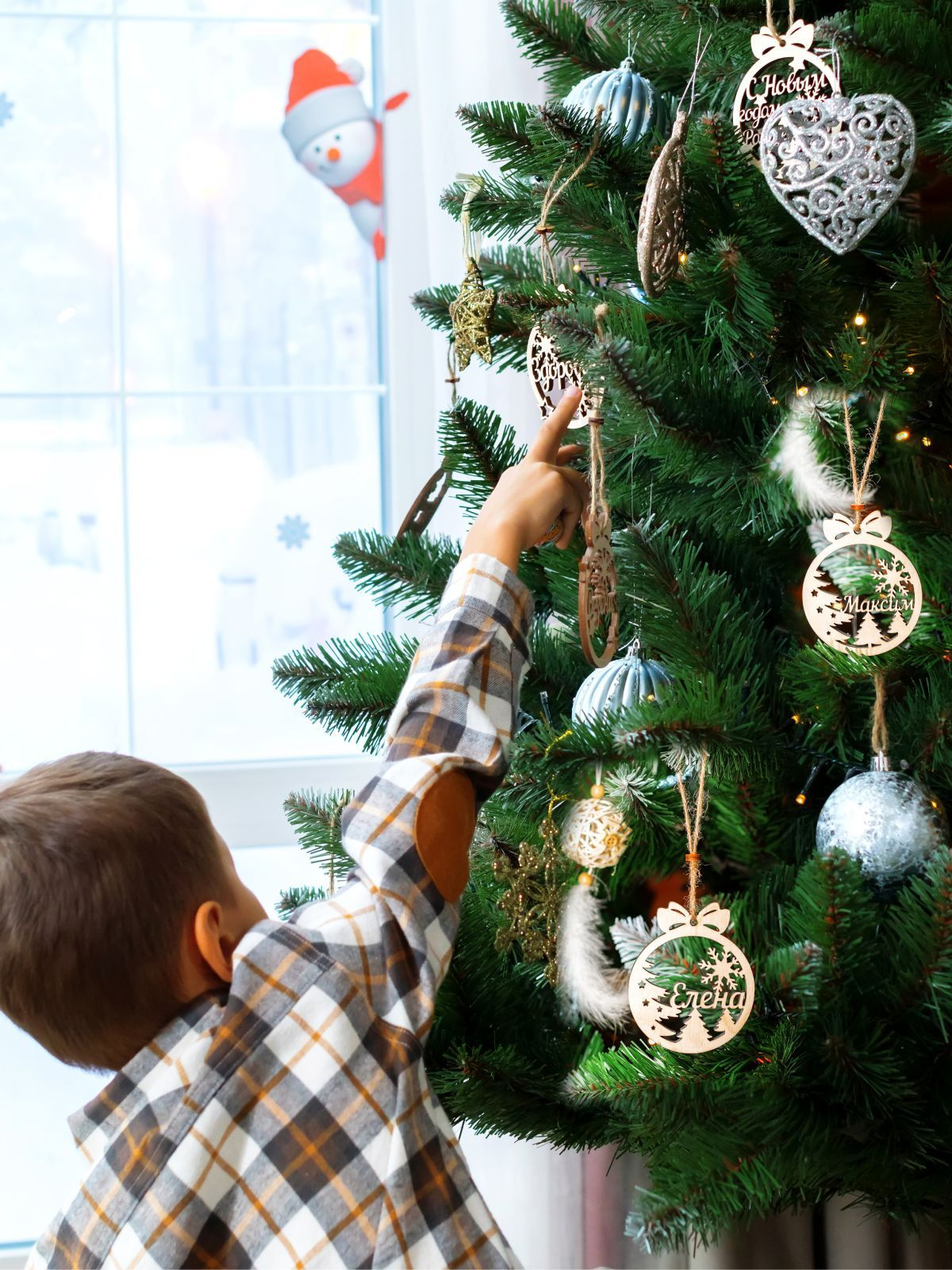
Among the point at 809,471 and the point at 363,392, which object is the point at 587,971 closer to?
the point at 809,471

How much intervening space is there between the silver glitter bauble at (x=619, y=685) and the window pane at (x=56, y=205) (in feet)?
3.17

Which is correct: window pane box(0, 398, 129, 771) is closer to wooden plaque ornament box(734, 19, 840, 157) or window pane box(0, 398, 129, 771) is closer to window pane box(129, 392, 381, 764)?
window pane box(129, 392, 381, 764)

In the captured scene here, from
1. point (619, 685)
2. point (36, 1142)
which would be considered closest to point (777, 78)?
point (619, 685)

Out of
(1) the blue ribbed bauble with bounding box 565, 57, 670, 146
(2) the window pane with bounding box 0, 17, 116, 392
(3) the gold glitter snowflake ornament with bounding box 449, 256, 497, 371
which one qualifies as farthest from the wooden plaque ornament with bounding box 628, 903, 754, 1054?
(2) the window pane with bounding box 0, 17, 116, 392

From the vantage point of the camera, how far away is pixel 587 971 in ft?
2.55

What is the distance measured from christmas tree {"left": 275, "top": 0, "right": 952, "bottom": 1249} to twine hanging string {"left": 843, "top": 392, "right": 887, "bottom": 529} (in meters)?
0.01

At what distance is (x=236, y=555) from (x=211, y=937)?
96 centimetres

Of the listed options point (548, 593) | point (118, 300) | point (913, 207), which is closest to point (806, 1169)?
point (548, 593)

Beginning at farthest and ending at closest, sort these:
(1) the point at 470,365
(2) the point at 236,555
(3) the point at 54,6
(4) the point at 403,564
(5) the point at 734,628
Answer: (2) the point at 236,555, (3) the point at 54,6, (1) the point at 470,365, (4) the point at 403,564, (5) the point at 734,628

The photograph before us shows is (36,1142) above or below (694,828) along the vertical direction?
Answer: below

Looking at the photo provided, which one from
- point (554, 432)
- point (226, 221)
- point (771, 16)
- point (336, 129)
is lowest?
point (554, 432)

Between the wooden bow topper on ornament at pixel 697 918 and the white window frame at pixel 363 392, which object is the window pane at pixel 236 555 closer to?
the white window frame at pixel 363 392

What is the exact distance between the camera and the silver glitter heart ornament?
0.67 metres

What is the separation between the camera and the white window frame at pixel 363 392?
4.67 ft
